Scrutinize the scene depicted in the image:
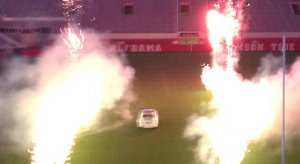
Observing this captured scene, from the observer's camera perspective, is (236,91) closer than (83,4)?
Yes

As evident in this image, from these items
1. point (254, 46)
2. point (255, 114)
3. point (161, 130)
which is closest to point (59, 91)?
point (161, 130)

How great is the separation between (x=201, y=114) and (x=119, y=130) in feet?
6.23

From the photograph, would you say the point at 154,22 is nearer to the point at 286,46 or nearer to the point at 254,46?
the point at 254,46

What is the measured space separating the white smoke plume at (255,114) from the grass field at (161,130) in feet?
0.66

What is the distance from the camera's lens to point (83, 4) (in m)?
15.3

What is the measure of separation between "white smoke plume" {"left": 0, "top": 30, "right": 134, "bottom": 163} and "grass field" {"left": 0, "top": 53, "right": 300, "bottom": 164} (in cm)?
28

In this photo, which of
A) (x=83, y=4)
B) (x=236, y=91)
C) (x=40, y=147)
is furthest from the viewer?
(x=83, y=4)

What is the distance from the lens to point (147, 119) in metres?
13.2

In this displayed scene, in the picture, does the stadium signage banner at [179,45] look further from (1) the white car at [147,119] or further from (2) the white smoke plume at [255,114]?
(1) the white car at [147,119]

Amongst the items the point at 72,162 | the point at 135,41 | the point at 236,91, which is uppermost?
the point at 135,41

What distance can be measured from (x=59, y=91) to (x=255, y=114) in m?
4.46

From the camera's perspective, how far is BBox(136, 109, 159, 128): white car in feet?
42.7

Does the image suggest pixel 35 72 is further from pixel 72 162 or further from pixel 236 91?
pixel 236 91

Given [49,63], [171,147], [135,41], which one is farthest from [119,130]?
[135,41]
